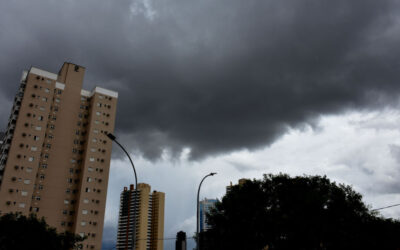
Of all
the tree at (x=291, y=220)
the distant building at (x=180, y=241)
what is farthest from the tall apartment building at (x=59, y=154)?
the distant building at (x=180, y=241)

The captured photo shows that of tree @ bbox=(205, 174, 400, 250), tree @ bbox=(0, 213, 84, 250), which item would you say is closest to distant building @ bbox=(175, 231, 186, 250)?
tree @ bbox=(0, 213, 84, 250)

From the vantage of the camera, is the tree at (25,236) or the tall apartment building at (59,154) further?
the tall apartment building at (59,154)

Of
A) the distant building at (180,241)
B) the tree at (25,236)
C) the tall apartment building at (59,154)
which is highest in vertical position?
the tall apartment building at (59,154)

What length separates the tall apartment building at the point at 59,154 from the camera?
68000mm

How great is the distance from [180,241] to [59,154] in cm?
7576

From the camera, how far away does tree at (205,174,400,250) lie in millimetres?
33156

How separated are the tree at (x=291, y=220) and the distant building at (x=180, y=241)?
25709mm

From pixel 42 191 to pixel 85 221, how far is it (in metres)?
12.0

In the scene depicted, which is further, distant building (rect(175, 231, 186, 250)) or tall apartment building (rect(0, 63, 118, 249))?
tall apartment building (rect(0, 63, 118, 249))

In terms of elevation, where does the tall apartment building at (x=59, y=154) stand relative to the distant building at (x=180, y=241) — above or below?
above

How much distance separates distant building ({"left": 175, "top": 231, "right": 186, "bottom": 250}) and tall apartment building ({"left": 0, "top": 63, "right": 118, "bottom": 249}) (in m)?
67.5

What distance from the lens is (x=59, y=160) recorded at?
2987 inches

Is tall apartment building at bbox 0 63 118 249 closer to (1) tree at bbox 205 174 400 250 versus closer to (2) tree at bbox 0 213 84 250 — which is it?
(2) tree at bbox 0 213 84 250

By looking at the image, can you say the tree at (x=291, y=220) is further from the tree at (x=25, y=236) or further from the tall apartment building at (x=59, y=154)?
the tall apartment building at (x=59, y=154)
